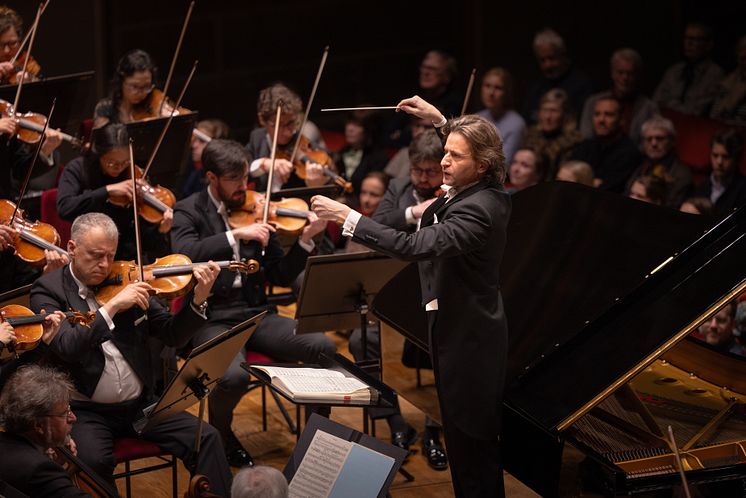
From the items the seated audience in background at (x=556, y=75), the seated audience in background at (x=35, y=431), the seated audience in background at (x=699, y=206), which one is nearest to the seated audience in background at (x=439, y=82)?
the seated audience in background at (x=556, y=75)

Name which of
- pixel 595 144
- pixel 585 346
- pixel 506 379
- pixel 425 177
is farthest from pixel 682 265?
pixel 595 144

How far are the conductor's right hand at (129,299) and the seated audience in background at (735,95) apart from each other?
13.7 ft

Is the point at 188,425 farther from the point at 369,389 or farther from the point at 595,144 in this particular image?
the point at 595,144

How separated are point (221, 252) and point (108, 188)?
0.68 m

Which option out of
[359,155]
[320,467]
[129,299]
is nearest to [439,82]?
[359,155]

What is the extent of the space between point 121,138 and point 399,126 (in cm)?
292

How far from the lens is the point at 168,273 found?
4.08 meters

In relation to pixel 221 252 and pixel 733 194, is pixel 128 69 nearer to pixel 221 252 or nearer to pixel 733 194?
pixel 221 252

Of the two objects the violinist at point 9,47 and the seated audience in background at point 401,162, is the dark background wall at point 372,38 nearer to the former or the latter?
the seated audience in background at point 401,162

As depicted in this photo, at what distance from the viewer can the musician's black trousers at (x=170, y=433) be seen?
12.1 feet

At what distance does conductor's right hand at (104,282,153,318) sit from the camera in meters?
3.66

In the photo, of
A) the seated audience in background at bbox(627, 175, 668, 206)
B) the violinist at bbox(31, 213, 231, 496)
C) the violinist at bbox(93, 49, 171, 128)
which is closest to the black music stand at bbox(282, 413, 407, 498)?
the violinist at bbox(31, 213, 231, 496)

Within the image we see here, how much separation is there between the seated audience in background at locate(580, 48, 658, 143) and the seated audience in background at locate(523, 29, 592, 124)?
231mm

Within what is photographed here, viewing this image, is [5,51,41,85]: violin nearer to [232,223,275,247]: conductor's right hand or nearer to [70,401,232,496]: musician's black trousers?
[232,223,275,247]: conductor's right hand
